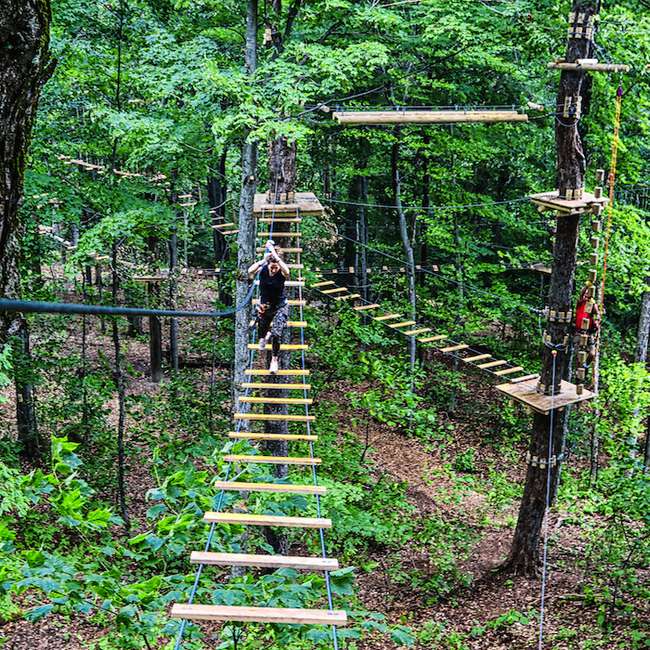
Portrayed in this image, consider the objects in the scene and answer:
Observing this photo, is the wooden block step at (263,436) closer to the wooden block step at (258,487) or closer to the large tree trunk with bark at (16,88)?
the wooden block step at (258,487)

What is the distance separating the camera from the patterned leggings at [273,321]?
7.71 m

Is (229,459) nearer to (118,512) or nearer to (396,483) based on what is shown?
(118,512)

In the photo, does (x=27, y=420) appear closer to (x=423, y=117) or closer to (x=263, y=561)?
(x=423, y=117)

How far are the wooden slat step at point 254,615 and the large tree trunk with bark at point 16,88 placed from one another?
1.78m

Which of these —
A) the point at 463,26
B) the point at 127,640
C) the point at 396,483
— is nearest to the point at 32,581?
the point at 127,640

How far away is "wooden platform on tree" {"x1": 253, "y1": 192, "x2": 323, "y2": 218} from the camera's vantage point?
9.12 m

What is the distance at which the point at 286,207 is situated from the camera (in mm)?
9133

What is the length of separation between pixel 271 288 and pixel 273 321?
42 cm

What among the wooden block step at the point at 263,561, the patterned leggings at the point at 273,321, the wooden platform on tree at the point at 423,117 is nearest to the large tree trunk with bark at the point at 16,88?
the wooden block step at the point at 263,561

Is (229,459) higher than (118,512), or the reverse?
(229,459)

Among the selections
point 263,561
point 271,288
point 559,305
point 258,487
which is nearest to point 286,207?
point 271,288

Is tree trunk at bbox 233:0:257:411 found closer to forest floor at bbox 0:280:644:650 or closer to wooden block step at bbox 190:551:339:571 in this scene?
forest floor at bbox 0:280:644:650

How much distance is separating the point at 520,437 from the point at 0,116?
1511 cm

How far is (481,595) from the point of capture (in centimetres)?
932
